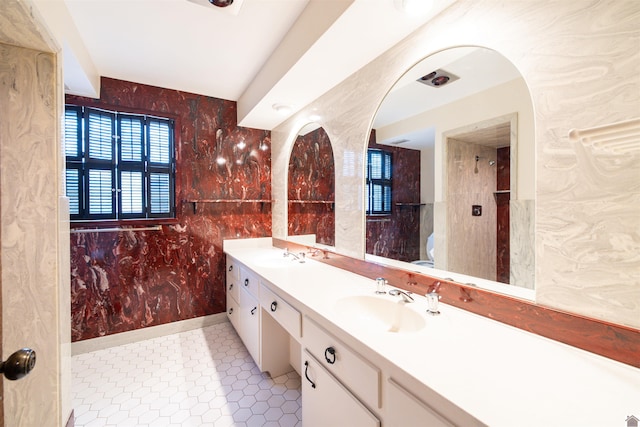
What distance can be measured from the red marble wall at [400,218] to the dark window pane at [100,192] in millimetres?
2368

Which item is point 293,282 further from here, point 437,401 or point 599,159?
point 599,159

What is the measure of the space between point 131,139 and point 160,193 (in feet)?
1.83

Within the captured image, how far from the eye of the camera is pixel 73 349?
2.35m

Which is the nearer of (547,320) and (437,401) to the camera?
(437,401)

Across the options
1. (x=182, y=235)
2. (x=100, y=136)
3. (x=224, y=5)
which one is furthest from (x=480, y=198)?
(x=100, y=136)

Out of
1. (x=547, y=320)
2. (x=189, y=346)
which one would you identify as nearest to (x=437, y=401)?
(x=547, y=320)

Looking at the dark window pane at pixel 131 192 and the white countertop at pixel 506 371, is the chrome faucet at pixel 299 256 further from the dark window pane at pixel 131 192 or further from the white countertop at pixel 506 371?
the dark window pane at pixel 131 192

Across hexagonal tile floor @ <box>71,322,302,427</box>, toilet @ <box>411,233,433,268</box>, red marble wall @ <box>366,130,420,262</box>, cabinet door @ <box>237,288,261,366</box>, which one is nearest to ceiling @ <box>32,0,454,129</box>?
red marble wall @ <box>366,130,420,262</box>

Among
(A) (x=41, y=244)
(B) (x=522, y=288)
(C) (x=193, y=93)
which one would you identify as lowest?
(B) (x=522, y=288)

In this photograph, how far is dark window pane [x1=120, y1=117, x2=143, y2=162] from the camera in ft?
8.29

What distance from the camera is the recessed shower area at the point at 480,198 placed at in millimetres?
1066

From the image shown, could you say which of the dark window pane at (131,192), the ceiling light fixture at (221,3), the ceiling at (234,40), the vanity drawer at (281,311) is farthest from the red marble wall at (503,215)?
the dark window pane at (131,192)

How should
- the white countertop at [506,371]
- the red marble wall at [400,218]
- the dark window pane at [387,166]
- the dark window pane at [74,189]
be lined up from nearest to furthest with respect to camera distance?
1. the white countertop at [506,371]
2. the red marble wall at [400,218]
3. the dark window pane at [387,166]
4. the dark window pane at [74,189]

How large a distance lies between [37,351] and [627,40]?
219cm
